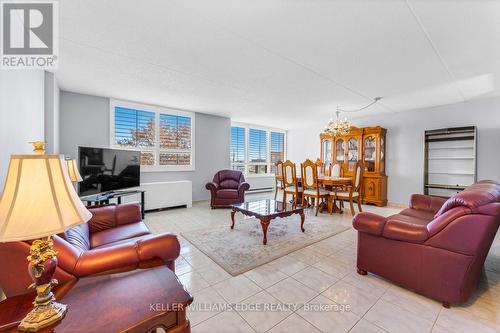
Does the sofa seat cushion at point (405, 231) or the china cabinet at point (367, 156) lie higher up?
the china cabinet at point (367, 156)

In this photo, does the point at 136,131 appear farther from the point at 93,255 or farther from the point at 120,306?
the point at 120,306

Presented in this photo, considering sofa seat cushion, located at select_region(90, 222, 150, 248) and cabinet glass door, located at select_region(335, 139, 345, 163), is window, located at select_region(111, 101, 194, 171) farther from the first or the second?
cabinet glass door, located at select_region(335, 139, 345, 163)

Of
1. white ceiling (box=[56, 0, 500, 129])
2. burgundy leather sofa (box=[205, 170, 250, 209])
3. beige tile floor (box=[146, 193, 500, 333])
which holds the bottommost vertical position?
beige tile floor (box=[146, 193, 500, 333])

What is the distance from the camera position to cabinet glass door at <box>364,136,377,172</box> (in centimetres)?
561

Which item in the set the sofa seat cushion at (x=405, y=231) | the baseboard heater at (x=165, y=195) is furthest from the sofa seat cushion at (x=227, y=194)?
the sofa seat cushion at (x=405, y=231)

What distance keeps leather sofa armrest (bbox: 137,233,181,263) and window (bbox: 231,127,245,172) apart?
5.44 metres

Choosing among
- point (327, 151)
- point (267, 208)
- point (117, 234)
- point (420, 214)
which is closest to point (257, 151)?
point (327, 151)

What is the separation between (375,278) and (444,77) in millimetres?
3279

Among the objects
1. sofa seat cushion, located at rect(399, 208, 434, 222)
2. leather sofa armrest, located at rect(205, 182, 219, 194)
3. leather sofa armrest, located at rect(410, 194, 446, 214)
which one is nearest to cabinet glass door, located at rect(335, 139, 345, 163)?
leather sofa armrest, located at rect(410, 194, 446, 214)

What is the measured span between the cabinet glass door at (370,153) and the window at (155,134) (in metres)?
4.74

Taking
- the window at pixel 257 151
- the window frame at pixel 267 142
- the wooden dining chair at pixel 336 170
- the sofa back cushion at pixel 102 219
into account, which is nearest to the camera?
the sofa back cushion at pixel 102 219

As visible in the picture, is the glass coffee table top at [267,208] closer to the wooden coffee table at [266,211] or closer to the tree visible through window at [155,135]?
the wooden coffee table at [266,211]

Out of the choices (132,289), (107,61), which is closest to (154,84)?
(107,61)

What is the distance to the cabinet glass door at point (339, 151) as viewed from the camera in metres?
6.30
